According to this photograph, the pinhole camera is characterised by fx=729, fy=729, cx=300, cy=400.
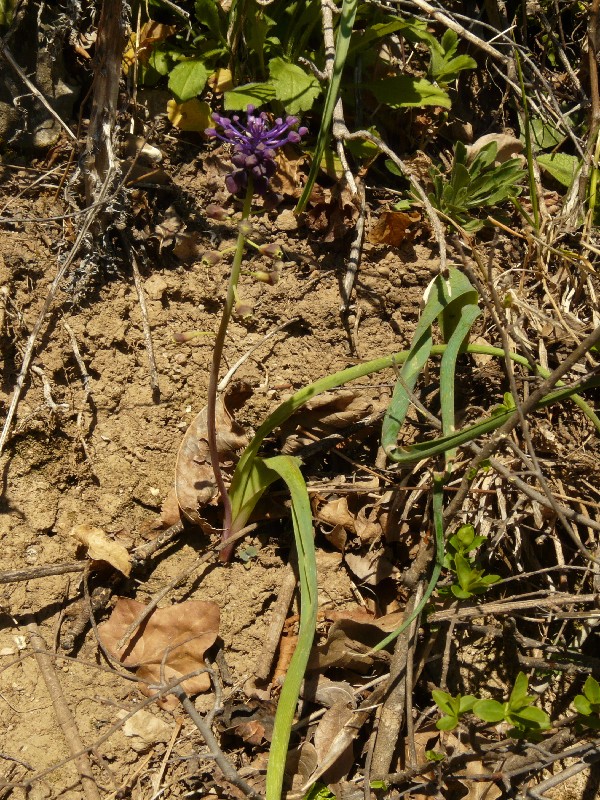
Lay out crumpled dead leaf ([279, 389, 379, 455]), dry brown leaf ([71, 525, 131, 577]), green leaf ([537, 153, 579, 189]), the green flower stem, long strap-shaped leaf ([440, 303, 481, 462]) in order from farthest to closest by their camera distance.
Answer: green leaf ([537, 153, 579, 189])
crumpled dead leaf ([279, 389, 379, 455])
dry brown leaf ([71, 525, 131, 577])
long strap-shaped leaf ([440, 303, 481, 462])
the green flower stem

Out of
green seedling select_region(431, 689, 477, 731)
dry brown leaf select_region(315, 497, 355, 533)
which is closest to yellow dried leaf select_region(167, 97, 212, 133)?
dry brown leaf select_region(315, 497, 355, 533)

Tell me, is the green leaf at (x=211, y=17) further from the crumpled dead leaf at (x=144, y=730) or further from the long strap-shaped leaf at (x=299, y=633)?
the crumpled dead leaf at (x=144, y=730)

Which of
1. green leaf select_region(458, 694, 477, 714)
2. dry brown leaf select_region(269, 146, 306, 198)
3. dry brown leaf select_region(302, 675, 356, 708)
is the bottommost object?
dry brown leaf select_region(302, 675, 356, 708)

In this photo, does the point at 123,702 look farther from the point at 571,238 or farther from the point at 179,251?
the point at 571,238

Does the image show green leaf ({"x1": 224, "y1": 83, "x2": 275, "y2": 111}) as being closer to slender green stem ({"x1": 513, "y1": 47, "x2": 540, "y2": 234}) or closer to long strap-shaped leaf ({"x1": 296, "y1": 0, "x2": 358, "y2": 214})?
long strap-shaped leaf ({"x1": 296, "y1": 0, "x2": 358, "y2": 214})

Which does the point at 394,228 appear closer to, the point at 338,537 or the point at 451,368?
the point at 451,368

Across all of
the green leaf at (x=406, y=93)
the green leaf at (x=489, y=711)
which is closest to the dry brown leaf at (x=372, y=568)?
the green leaf at (x=489, y=711)
